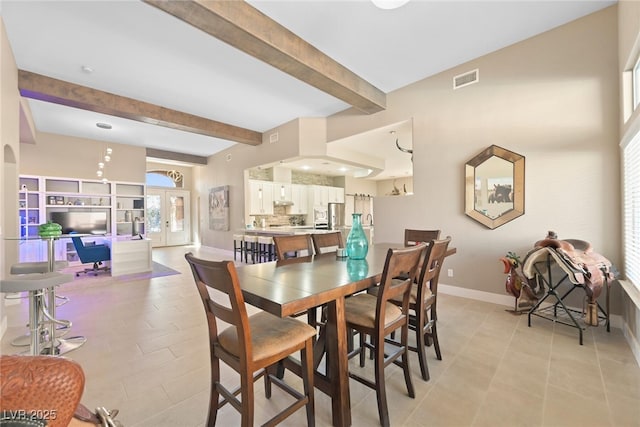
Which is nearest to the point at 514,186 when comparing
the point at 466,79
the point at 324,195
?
the point at 466,79

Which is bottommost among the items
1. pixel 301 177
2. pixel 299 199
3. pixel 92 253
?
pixel 92 253

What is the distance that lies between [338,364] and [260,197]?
6721 millimetres

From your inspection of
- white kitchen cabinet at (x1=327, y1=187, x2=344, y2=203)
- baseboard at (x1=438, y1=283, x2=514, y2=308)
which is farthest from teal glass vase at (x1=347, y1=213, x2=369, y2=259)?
white kitchen cabinet at (x1=327, y1=187, x2=344, y2=203)

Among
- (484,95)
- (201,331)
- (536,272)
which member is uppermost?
(484,95)

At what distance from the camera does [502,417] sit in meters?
1.57

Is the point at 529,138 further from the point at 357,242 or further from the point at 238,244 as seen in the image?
the point at 238,244

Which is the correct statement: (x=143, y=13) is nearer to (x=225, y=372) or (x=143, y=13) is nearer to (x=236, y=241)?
(x=225, y=372)

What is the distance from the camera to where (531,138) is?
3.22m

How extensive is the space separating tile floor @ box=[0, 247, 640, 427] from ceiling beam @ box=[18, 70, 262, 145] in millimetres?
3264

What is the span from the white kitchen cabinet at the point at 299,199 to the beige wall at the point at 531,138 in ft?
16.2

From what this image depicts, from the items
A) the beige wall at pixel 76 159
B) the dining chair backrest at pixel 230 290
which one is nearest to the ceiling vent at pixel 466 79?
the dining chair backrest at pixel 230 290

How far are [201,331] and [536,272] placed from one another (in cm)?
349

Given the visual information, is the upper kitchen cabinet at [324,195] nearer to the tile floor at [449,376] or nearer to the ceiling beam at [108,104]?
the ceiling beam at [108,104]

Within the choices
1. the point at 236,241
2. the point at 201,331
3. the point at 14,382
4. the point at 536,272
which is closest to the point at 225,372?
the point at 201,331
